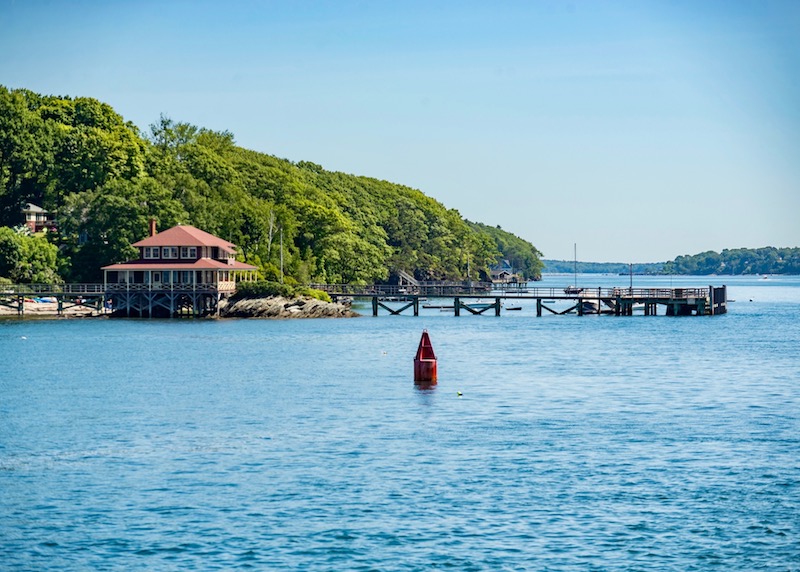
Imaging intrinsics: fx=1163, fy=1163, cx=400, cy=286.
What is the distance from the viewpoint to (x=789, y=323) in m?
113

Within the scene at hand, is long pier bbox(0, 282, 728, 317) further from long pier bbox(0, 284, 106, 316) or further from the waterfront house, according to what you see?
the waterfront house

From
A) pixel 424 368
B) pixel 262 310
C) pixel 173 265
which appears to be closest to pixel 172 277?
pixel 173 265

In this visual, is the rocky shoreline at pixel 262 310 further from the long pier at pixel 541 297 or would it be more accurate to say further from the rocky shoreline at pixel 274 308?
the long pier at pixel 541 297

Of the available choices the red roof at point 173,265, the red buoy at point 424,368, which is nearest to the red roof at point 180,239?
the red roof at point 173,265

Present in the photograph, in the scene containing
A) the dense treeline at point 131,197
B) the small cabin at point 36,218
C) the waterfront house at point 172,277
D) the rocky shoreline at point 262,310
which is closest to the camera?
the waterfront house at point 172,277

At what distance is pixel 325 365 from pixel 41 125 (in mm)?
79133

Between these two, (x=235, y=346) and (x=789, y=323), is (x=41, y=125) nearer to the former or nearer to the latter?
(x=235, y=346)

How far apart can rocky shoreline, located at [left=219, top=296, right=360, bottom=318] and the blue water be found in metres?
42.5

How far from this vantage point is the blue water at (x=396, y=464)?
24891 millimetres

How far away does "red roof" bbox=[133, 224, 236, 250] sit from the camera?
110 m

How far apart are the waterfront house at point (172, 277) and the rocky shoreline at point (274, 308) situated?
1.46 m

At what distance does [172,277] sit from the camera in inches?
4286

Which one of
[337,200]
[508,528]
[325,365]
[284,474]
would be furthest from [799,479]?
[337,200]

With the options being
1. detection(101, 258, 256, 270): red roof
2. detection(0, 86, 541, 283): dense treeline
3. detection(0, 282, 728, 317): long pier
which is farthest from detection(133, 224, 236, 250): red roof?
detection(0, 282, 728, 317): long pier
